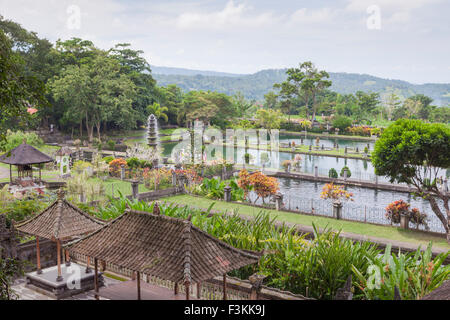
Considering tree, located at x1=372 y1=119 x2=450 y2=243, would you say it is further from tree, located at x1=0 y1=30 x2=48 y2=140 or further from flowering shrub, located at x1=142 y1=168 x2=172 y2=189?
tree, located at x1=0 y1=30 x2=48 y2=140

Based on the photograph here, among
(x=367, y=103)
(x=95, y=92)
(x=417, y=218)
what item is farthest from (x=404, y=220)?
(x=367, y=103)

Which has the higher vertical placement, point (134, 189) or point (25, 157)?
point (25, 157)

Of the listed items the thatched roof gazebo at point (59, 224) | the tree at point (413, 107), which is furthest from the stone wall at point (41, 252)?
the tree at point (413, 107)

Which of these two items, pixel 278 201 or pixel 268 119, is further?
pixel 268 119

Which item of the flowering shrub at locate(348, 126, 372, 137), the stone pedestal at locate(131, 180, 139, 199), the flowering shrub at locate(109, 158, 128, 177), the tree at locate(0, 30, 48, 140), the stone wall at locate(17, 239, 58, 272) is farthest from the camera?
the flowering shrub at locate(348, 126, 372, 137)

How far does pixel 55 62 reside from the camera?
42844 mm

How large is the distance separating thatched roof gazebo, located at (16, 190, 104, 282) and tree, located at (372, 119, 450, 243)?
1011cm

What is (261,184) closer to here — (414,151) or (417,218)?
(417,218)

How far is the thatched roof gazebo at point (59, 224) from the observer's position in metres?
9.34

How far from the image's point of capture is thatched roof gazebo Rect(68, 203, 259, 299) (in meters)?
6.94

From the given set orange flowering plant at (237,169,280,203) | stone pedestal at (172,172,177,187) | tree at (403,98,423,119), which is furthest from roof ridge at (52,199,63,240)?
tree at (403,98,423,119)

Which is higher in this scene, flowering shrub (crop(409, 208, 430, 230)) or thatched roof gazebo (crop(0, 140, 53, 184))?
thatched roof gazebo (crop(0, 140, 53, 184))

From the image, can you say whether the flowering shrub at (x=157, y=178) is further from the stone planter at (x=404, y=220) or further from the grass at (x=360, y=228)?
the stone planter at (x=404, y=220)

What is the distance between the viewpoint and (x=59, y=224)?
9430 millimetres
